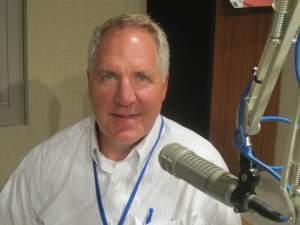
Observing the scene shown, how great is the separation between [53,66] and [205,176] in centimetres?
140

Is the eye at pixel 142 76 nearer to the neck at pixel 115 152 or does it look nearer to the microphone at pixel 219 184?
the neck at pixel 115 152

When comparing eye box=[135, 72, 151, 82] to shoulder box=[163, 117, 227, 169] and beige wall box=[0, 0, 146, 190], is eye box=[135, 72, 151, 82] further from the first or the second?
beige wall box=[0, 0, 146, 190]

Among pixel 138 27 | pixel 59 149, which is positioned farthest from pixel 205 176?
pixel 59 149

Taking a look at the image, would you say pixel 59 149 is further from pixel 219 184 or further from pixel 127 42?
pixel 219 184

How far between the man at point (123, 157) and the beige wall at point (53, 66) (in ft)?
1.76

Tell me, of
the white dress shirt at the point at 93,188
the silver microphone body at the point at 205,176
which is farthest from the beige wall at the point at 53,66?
the silver microphone body at the point at 205,176

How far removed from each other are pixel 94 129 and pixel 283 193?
2.96 feet

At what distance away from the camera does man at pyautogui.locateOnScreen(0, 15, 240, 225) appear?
131 centimetres

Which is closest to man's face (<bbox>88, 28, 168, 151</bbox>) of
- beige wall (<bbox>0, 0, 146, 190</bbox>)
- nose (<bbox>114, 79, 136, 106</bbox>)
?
nose (<bbox>114, 79, 136, 106</bbox>)

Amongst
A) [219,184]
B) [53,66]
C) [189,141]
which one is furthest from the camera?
[53,66]

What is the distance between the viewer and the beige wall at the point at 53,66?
188 cm

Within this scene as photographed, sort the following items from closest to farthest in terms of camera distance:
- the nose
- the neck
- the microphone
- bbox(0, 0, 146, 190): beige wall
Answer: the microphone < the nose < the neck < bbox(0, 0, 146, 190): beige wall

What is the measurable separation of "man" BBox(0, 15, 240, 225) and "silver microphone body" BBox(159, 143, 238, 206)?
0.62 m

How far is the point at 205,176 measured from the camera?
25.2 inches
